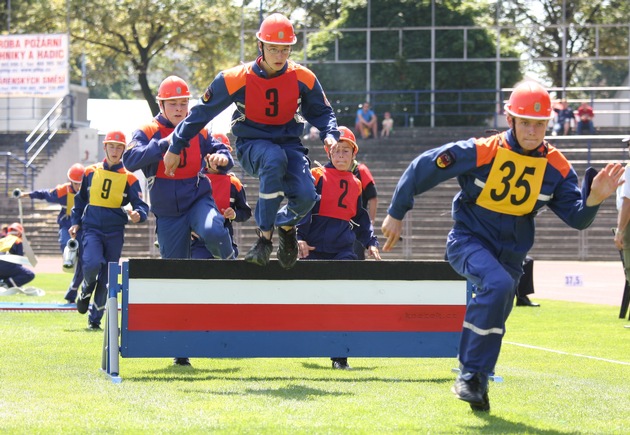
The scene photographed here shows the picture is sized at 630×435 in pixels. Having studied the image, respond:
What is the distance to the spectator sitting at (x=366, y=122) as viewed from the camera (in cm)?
4266

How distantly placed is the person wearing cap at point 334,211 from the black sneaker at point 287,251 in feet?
5.06

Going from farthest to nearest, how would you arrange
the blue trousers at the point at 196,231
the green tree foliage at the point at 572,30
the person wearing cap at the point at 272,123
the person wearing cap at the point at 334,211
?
the green tree foliage at the point at 572,30
the person wearing cap at the point at 334,211
the blue trousers at the point at 196,231
the person wearing cap at the point at 272,123

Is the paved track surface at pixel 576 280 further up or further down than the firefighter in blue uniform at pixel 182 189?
further down

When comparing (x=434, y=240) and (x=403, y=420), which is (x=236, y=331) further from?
(x=434, y=240)

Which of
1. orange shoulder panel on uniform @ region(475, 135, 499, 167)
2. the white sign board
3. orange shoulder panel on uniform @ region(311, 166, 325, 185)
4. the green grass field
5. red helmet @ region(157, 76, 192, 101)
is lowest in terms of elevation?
the green grass field

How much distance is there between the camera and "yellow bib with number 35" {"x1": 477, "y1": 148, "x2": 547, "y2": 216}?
833 cm

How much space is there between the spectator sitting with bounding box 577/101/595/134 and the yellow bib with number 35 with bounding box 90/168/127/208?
29.1m

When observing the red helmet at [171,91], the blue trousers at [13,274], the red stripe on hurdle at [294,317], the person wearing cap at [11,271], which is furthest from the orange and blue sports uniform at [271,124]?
the blue trousers at [13,274]

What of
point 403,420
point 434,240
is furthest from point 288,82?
point 434,240

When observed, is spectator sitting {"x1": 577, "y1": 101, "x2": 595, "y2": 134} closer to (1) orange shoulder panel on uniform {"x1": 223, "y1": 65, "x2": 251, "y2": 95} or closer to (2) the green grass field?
(2) the green grass field

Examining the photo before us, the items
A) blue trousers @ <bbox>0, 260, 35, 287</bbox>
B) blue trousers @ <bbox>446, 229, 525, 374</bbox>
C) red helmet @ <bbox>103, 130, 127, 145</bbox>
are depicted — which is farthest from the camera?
blue trousers @ <bbox>0, 260, 35, 287</bbox>

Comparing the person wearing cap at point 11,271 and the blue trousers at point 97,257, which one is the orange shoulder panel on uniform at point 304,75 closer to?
the blue trousers at point 97,257

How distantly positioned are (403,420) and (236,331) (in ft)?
9.19

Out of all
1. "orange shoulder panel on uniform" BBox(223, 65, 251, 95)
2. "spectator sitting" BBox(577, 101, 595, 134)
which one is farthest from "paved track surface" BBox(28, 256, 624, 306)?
"orange shoulder panel on uniform" BBox(223, 65, 251, 95)
